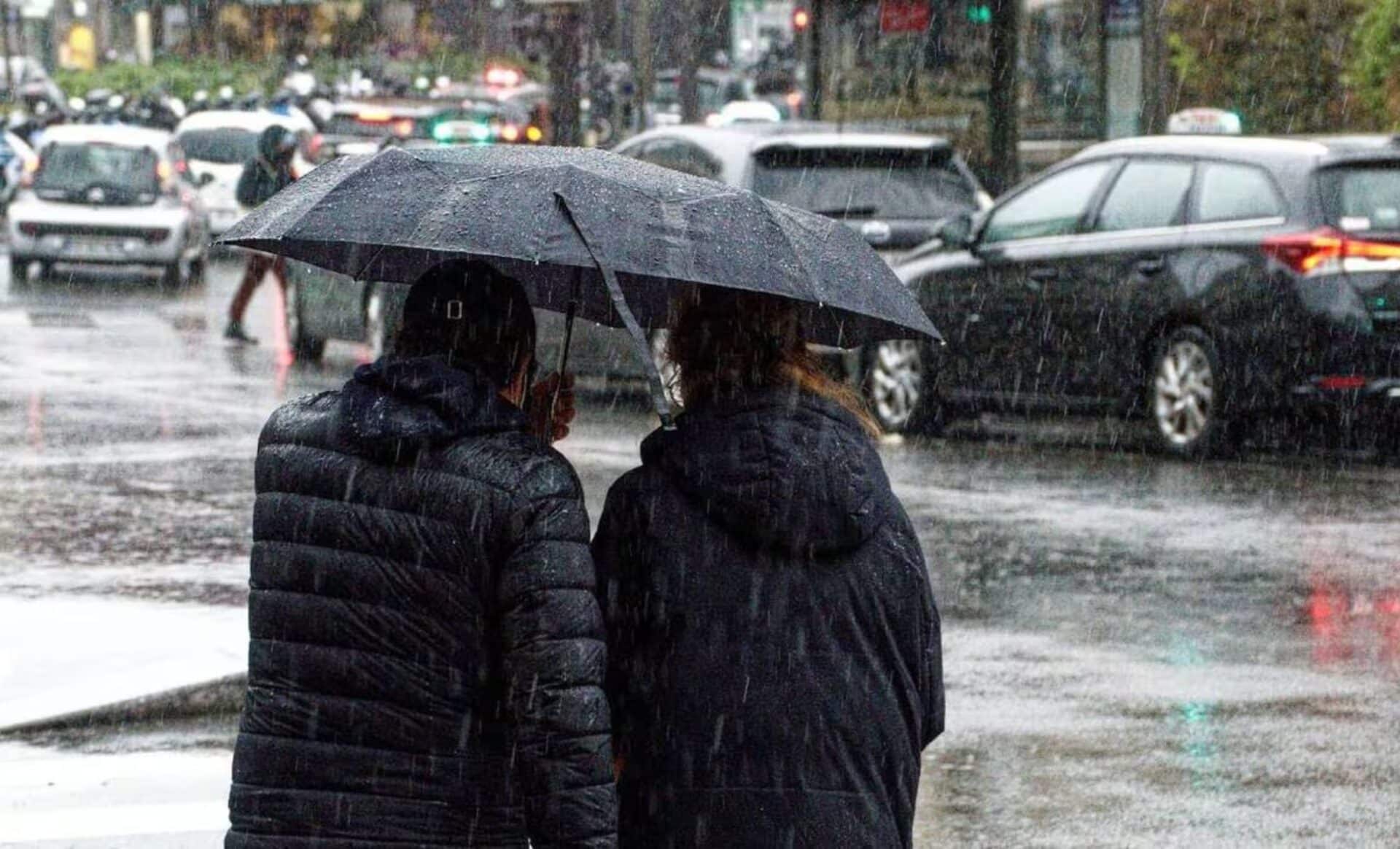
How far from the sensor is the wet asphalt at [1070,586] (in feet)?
22.5

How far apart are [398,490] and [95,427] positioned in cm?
1187

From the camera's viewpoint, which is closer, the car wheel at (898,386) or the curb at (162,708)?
the curb at (162,708)

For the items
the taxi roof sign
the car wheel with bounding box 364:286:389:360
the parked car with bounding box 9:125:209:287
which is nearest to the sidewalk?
the car wheel with bounding box 364:286:389:360

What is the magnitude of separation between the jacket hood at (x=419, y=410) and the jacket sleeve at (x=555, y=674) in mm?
112

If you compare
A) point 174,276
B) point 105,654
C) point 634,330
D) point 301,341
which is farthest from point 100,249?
point 634,330

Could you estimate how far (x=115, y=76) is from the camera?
2564 inches

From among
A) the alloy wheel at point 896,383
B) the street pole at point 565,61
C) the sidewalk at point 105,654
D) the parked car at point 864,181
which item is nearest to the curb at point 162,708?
the sidewalk at point 105,654

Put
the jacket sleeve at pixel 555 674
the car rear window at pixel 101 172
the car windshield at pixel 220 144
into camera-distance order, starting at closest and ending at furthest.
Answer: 1. the jacket sleeve at pixel 555 674
2. the car rear window at pixel 101 172
3. the car windshield at pixel 220 144

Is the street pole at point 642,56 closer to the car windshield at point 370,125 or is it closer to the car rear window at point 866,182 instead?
the car windshield at point 370,125

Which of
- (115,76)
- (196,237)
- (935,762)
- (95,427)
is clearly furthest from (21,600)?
(115,76)

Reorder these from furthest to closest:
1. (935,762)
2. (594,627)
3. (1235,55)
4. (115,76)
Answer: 1. (115,76)
2. (1235,55)
3. (935,762)
4. (594,627)

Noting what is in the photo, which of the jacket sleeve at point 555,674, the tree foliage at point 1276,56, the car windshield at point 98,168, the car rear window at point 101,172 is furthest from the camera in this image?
the car windshield at point 98,168

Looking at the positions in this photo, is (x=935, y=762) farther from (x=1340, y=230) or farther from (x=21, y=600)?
(x=1340, y=230)

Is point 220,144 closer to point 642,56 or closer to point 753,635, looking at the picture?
point 642,56
